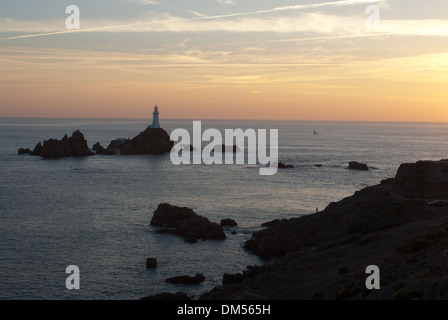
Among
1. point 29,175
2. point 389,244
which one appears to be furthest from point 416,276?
point 29,175

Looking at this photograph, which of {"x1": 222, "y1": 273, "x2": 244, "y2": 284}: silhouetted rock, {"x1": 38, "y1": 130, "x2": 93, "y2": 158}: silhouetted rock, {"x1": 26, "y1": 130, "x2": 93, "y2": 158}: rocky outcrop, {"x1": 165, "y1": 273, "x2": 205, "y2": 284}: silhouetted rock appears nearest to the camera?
{"x1": 222, "y1": 273, "x2": 244, "y2": 284}: silhouetted rock

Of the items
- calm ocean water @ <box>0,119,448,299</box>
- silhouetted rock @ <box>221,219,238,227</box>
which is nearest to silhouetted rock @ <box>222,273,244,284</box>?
calm ocean water @ <box>0,119,448,299</box>

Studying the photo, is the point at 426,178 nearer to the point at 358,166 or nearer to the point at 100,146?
the point at 358,166

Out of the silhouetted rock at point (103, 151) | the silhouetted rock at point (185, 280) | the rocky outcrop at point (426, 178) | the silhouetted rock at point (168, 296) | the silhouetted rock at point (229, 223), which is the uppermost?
the silhouetted rock at point (103, 151)

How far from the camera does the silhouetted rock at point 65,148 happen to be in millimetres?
133250

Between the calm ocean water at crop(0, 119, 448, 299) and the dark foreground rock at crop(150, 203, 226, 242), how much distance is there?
1142 millimetres

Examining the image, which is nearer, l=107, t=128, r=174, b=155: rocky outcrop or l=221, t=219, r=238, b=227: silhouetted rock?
l=221, t=219, r=238, b=227: silhouetted rock

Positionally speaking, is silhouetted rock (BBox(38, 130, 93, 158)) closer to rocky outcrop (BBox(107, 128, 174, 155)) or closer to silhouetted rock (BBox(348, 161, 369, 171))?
rocky outcrop (BBox(107, 128, 174, 155))

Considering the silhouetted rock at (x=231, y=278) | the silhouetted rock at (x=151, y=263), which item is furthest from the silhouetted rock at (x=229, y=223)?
the silhouetted rock at (x=231, y=278)

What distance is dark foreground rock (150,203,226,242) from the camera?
4750 cm

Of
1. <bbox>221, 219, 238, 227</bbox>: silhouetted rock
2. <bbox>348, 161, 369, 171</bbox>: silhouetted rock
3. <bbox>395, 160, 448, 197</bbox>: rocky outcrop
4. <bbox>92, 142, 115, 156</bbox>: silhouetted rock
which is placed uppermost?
<bbox>92, 142, 115, 156</bbox>: silhouetted rock

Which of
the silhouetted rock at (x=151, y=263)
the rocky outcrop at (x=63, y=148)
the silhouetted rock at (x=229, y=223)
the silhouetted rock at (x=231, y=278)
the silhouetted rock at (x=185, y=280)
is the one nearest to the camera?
the silhouetted rock at (x=231, y=278)

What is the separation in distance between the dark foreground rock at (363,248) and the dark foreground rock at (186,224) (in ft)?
14.2

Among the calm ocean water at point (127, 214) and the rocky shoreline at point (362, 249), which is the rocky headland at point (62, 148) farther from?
the rocky shoreline at point (362, 249)
